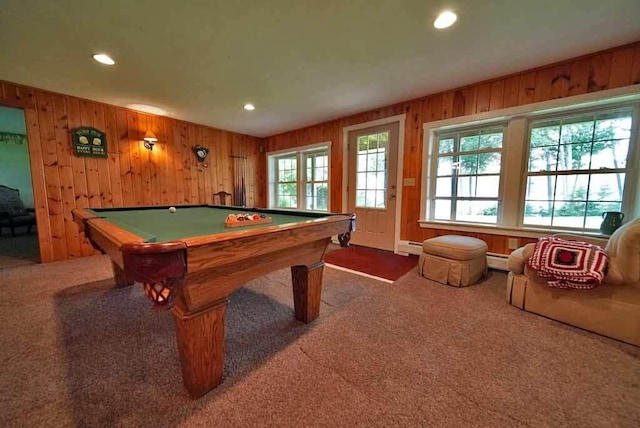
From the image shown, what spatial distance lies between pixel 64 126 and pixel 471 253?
5095 mm

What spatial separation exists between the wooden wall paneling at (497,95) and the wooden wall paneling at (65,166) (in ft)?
17.3

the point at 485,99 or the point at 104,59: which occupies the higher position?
the point at 104,59

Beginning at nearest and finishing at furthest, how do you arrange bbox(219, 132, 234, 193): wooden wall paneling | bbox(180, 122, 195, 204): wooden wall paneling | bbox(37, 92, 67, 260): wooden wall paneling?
1. bbox(37, 92, 67, 260): wooden wall paneling
2. bbox(180, 122, 195, 204): wooden wall paneling
3. bbox(219, 132, 234, 193): wooden wall paneling

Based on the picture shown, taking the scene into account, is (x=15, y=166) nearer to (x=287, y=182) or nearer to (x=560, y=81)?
(x=287, y=182)

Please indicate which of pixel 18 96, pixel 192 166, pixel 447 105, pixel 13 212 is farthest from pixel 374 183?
pixel 13 212

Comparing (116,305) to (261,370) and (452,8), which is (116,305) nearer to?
(261,370)

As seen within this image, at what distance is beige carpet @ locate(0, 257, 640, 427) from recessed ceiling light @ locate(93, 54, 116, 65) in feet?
7.26

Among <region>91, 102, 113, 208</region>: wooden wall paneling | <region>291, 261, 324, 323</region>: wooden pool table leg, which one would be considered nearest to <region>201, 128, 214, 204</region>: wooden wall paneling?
<region>91, 102, 113, 208</region>: wooden wall paneling

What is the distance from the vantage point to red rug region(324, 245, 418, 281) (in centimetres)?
274

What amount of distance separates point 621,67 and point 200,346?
3.83 m

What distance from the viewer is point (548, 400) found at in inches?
42.4

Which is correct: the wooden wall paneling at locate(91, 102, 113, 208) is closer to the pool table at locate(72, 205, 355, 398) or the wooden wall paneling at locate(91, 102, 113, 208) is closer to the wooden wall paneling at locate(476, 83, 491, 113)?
the pool table at locate(72, 205, 355, 398)

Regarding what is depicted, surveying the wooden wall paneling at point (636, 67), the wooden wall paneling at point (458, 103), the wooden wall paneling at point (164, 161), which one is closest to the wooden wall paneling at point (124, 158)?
the wooden wall paneling at point (164, 161)

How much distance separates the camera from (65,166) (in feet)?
10.1
